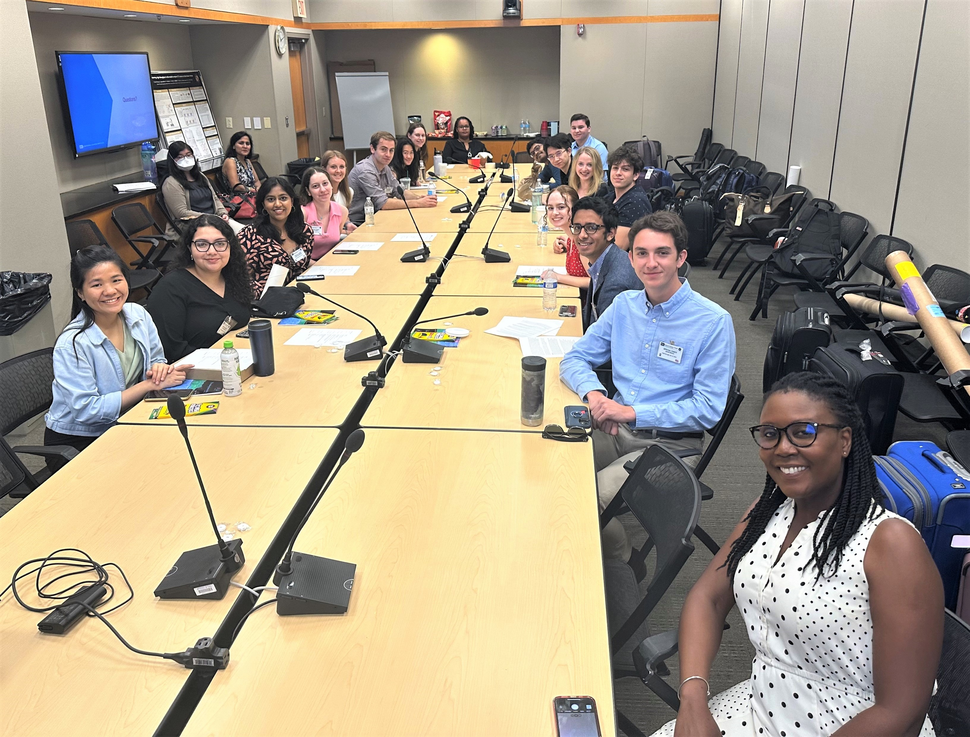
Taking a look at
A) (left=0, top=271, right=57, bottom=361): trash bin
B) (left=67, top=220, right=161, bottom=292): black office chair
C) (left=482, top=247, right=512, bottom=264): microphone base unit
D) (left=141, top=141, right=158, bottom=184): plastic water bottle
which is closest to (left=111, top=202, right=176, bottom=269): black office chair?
(left=67, top=220, right=161, bottom=292): black office chair

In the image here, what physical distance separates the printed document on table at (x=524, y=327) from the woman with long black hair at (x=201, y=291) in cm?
124

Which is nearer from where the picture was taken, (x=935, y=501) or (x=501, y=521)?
(x=501, y=521)

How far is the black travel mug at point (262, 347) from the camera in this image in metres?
2.88

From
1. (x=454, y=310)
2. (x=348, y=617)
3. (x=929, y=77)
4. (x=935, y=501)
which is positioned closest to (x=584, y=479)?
(x=348, y=617)

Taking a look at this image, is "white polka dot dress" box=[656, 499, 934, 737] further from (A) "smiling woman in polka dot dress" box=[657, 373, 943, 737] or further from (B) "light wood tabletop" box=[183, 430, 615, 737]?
(B) "light wood tabletop" box=[183, 430, 615, 737]

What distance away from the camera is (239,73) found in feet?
30.1

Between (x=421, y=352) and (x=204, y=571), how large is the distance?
1.49 m

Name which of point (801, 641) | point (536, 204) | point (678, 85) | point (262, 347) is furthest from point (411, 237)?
point (678, 85)

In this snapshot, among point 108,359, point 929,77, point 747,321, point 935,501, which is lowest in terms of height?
point 747,321

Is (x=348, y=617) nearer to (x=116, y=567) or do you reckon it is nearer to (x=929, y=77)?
(x=116, y=567)

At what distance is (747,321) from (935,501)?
11.9 feet

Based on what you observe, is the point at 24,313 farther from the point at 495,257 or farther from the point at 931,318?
the point at 931,318

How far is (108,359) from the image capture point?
2.82 m

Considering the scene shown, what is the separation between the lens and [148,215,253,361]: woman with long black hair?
3.37 meters
